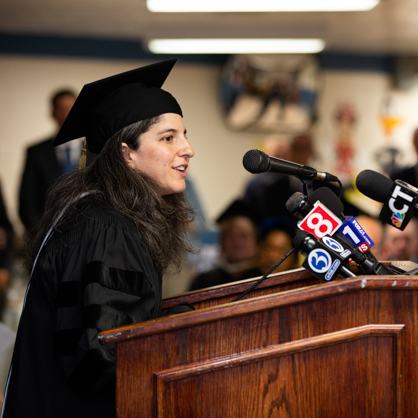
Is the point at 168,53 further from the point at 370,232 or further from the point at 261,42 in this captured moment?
the point at 370,232

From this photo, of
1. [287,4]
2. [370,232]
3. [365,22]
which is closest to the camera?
[370,232]

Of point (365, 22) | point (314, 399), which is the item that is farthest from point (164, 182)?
point (365, 22)

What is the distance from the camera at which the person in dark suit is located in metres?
3.88

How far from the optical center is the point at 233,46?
5637 mm

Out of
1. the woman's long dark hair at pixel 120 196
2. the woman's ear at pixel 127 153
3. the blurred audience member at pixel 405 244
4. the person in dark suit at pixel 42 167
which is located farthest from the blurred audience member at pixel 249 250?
the woman's ear at pixel 127 153

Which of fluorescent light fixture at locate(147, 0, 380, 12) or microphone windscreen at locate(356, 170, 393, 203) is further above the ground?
fluorescent light fixture at locate(147, 0, 380, 12)

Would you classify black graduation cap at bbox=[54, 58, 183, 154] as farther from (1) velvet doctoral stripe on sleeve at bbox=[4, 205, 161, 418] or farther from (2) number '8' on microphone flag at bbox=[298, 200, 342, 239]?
(2) number '8' on microphone flag at bbox=[298, 200, 342, 239]

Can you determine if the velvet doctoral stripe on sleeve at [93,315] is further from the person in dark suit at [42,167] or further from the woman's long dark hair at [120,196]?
the person in dark suit at [42,167]

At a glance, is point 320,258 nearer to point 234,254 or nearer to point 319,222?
point 319,222

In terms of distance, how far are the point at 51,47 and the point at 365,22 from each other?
Answer: 3503 mm

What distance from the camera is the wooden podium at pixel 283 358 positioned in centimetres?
101

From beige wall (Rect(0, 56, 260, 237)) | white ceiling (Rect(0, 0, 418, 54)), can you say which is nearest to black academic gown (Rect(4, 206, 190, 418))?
white ceiling (Rect(0, 0, 418, 54))

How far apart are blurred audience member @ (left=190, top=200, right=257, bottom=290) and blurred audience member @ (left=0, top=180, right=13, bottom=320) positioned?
143 centimetres

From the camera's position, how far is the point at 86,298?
3.91ft
